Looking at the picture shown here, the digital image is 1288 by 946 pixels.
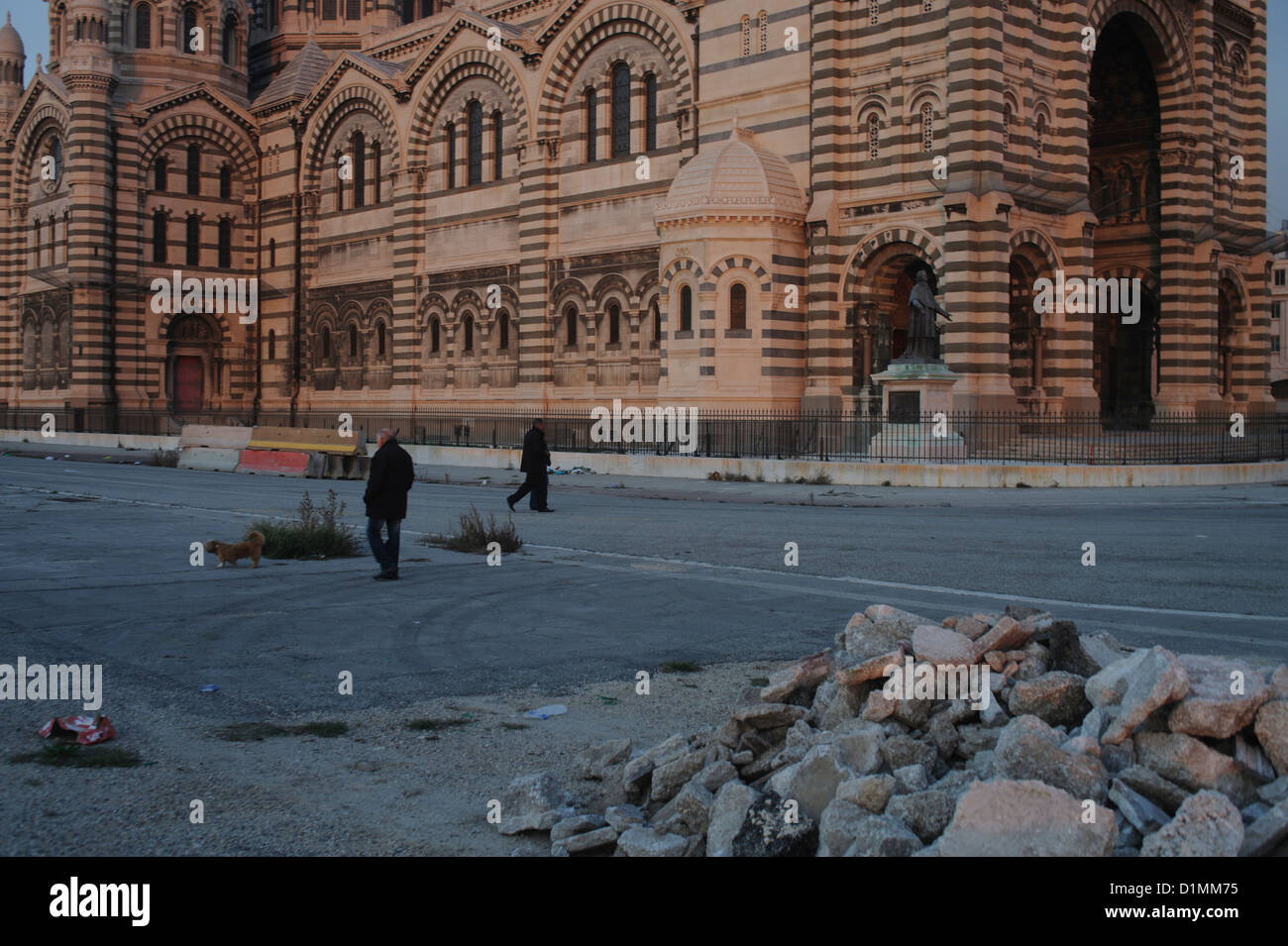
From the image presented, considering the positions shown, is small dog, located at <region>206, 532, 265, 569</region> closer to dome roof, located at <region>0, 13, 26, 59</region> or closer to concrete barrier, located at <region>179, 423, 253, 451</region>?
concrete barrier, located at <region>179, 423, 253, 451</region>

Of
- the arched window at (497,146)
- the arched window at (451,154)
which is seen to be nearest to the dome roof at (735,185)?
the arched window at (497,146)

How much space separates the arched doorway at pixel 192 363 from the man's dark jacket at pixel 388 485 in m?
40.8

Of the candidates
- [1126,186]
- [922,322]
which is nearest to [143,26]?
[922,322]

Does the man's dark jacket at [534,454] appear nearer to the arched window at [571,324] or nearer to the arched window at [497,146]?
the arched window at [571,324]

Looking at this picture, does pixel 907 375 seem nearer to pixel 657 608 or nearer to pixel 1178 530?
pixel 1178 530

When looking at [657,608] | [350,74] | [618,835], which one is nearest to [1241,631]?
[657,608]

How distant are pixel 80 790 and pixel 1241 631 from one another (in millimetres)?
7801

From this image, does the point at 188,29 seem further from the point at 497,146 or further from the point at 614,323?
the point at 614,323

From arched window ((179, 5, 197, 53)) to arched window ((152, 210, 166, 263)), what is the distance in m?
7.37

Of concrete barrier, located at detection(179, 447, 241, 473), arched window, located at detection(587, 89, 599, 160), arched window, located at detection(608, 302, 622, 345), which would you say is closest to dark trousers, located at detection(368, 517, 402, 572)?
concrete barrier, located at detection(179, 447, 241, 473)

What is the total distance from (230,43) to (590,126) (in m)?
23.5

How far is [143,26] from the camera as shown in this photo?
164 ft

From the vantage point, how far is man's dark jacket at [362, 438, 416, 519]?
38.3 feet

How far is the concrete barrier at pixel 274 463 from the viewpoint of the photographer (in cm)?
2902
